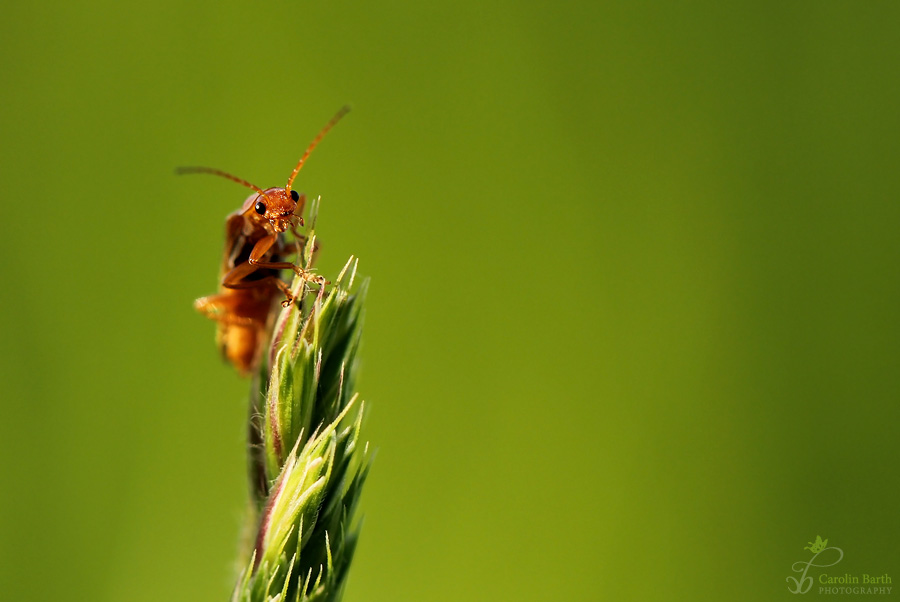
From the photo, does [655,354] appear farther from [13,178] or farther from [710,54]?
[13,178]

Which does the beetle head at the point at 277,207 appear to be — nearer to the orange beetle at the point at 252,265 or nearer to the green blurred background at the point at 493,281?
the orange beetle at the point at 252,265

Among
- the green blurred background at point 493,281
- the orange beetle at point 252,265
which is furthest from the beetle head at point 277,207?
the green blurred background at point 493,281

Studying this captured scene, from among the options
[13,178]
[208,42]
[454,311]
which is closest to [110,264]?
[13,178]
